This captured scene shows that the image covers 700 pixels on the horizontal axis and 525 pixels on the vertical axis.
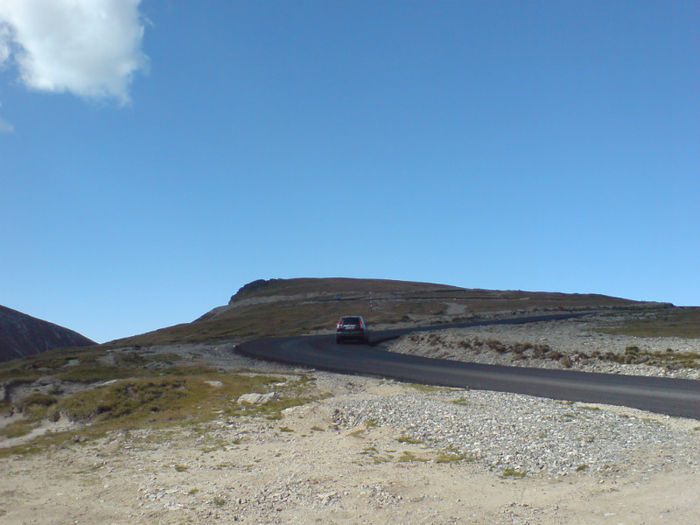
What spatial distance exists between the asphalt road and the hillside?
28907mm

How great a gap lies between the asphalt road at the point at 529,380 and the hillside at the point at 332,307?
2891cm

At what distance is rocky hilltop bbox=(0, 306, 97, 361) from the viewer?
7225 centimetres

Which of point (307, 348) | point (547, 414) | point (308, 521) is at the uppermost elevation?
point (307, 348)

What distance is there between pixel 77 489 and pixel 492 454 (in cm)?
678

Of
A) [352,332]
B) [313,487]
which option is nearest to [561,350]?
[352,332]

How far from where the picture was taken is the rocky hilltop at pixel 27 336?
237 ft

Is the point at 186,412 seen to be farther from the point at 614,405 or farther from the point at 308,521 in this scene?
the point at 614,405

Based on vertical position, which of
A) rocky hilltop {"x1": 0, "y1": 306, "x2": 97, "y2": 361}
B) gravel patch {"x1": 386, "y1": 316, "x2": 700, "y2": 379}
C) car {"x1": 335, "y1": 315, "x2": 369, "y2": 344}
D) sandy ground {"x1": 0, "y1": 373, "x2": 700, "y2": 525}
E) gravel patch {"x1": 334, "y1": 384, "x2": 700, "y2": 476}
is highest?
rocky hilltop {"x1": 0, "y1": 306, "x2": 97, "y2": 361}

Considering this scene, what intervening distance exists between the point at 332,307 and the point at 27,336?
4415 centimetres

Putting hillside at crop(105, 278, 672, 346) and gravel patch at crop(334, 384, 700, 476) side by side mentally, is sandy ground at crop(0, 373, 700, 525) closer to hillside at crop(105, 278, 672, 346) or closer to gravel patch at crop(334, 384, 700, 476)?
gravel patch at crop(334, 384, 700, 476)

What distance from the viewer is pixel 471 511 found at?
307 inches

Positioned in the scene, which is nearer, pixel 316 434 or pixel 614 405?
pixel 316 434

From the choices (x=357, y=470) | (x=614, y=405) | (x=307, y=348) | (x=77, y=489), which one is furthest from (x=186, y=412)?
(x=307, y=348)

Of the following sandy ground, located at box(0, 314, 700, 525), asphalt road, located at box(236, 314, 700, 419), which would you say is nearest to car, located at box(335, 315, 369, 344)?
asphalt road, located at box(236, 314, 700, 419)
